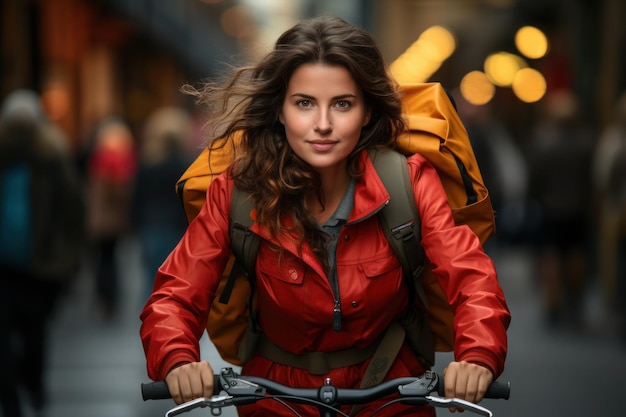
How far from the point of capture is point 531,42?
2527 cm

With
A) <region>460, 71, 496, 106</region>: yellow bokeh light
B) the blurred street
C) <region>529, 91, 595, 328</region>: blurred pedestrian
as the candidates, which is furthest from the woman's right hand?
<region>460, 71, 496, 106</region>: yellow bokeh light

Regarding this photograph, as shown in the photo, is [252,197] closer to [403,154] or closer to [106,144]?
[403,154]

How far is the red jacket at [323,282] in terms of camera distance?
11.4 ft

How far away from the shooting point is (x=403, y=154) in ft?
12.7

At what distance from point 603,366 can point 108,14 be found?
18.7 metres

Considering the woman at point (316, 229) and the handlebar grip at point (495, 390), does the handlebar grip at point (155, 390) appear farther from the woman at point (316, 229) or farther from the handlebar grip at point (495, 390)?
the handlebar grip at point (495, 390)

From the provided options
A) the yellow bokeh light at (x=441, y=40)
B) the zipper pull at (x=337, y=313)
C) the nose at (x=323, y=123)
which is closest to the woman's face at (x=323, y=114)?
the nose at (x=323, y=123)

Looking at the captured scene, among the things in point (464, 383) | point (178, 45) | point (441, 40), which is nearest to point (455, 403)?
point (464, 383)

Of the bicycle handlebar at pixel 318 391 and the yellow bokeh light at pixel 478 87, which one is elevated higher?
the yellow bokeh light at pixel 478 87

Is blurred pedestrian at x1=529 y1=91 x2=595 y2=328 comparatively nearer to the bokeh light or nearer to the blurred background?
the blurred background

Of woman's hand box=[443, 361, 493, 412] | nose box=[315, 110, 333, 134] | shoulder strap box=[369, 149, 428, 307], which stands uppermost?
nose box=[315, 110, 333, 134]

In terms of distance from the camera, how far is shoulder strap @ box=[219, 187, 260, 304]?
146 inches

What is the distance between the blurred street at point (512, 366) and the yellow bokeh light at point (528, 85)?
32.7 ft

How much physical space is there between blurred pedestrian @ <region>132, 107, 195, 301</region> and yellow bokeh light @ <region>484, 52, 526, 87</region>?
16180 mm
